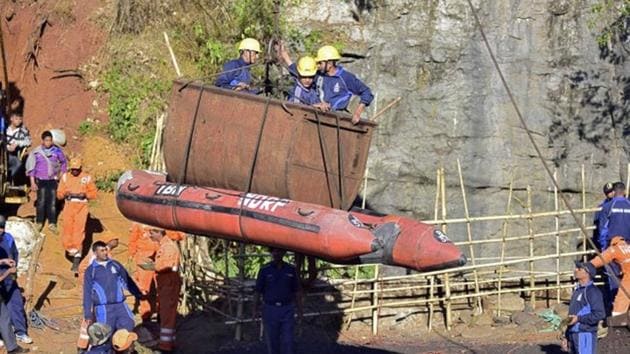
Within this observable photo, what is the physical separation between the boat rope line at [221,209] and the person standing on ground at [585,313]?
3.31 meters

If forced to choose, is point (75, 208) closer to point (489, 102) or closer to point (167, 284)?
point (167, 284)

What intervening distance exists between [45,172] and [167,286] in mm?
4365

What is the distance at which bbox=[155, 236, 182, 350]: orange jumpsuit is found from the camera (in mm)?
15305

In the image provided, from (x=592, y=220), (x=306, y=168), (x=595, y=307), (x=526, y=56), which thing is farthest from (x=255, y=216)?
→ (x=526, y=56)

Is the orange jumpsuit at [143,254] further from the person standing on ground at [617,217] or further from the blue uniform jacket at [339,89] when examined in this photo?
the person standing on ground at [617,217]

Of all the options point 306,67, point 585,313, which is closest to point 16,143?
point 306,67

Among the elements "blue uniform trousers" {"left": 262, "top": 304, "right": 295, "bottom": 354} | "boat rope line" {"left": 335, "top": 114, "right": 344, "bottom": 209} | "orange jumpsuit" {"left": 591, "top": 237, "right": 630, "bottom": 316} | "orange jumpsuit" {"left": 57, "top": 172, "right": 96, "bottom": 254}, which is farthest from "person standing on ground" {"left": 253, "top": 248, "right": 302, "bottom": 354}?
"orange jumpsuit" {"left": 57, "top": 172, "right": 96, "bottom": 254}

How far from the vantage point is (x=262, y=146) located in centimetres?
1281

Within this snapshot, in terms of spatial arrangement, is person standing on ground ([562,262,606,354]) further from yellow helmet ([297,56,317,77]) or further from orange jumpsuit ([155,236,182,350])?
orange jumpsuit ([155,236,182,350])

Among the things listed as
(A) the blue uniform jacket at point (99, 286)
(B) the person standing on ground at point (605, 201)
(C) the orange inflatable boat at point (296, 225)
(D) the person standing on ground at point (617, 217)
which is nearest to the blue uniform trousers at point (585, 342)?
(C) the orange inflatable boat at point (296, 225)

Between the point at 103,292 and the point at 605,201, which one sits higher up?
the point at 605,201

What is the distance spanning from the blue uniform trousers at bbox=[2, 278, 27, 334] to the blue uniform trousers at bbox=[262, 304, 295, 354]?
127 inches

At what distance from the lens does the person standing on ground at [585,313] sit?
43.7 ft

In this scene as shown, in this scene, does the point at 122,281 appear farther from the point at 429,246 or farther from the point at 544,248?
the point at 544,248
